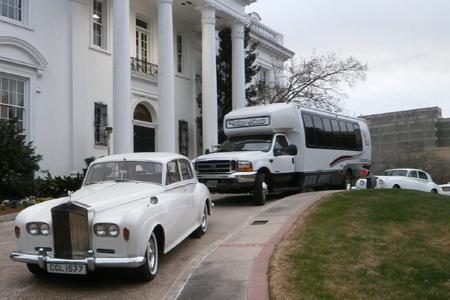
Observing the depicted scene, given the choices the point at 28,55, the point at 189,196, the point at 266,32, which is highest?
the point at 266,32

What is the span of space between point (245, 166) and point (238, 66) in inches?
532

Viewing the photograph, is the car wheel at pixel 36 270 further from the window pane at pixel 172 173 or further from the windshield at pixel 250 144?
the windshield at pixel 250 144

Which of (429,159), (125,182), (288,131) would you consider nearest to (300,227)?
(125,182)

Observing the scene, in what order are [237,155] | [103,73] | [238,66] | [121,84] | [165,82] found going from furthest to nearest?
[238,66] < [103,73] < [165,82] < [121,84] < [237,155]

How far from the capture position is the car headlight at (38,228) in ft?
22.5

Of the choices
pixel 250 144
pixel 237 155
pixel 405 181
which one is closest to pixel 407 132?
pixel 405 181

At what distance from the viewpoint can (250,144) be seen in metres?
15.9

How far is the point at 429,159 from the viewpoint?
190 ft

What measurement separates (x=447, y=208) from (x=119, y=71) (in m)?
12.1

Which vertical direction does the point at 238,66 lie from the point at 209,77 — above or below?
above

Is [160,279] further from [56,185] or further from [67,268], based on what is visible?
[56,185]

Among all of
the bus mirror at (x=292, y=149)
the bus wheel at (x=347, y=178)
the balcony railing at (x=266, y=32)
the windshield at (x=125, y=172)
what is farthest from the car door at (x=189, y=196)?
the balcony railing at (x=266, y=32)

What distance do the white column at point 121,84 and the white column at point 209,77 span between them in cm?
566

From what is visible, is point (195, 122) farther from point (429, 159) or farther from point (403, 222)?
point (429, 159)
